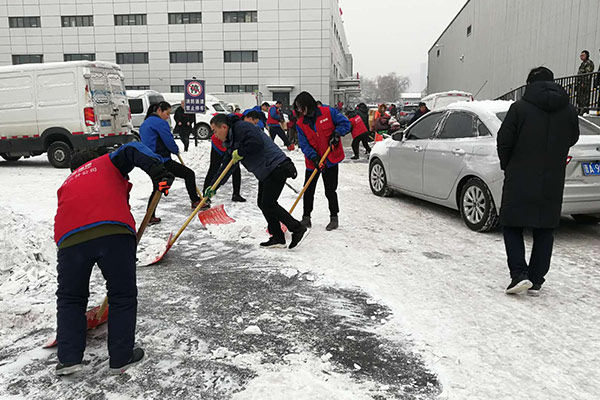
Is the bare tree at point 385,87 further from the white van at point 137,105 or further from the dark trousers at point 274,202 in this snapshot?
the dark trousers at point 274,202

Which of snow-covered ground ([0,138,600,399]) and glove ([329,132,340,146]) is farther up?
glove ([329,132,340,146])

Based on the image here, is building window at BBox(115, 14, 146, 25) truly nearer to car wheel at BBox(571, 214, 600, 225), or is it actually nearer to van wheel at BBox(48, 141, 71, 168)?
van wheel at BBox(48, 141, 71, 168)

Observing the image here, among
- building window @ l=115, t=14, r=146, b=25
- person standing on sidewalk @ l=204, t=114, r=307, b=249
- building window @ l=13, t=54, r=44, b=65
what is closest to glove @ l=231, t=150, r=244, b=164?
person standing on sidewalk @ l=204, t=114, r=307, b=249

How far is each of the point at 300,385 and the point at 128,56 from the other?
47.4m

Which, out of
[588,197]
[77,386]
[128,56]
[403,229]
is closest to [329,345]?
[77,386]

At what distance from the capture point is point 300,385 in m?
2.78

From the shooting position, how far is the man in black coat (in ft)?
13.0

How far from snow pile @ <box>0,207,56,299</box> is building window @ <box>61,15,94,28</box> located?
45.4 meters

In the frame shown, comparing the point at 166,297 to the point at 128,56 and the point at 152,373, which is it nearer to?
the point at 152,373

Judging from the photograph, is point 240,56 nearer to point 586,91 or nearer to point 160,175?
point 586,91

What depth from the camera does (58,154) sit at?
12.4 m

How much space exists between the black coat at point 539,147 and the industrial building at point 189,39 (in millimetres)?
40409

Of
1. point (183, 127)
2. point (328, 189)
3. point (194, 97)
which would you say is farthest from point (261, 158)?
point (183, 127)

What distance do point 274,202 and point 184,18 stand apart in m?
43.0
